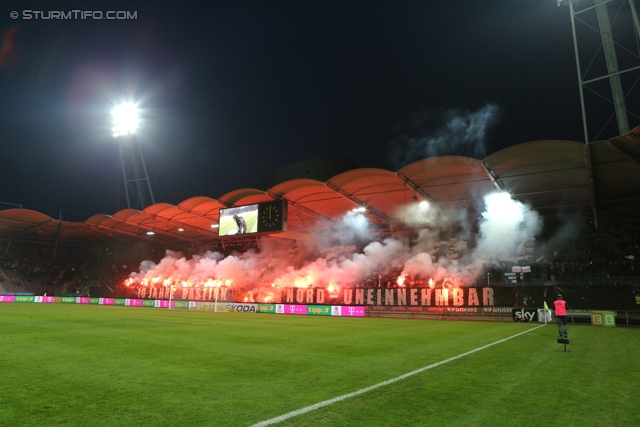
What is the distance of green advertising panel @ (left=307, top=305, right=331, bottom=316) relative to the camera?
103 feet

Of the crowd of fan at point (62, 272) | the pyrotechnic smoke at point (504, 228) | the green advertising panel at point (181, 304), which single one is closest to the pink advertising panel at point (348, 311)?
the pyrotechnic smoke at point (504, 228)

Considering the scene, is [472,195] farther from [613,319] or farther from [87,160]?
[87,160]

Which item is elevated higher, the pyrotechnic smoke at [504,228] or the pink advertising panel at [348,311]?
the pyrotechnic smoke at [504,228]

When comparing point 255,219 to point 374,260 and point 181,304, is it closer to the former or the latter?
point 181,304

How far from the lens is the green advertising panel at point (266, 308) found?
34.5 m

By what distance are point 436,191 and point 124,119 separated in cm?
3252

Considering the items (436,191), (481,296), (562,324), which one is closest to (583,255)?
(481,296)

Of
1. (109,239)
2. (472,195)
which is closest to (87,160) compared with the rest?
(109,239)

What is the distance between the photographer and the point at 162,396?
551 centimetres

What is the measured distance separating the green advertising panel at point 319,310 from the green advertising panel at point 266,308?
11.4ft

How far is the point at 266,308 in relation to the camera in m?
34.7

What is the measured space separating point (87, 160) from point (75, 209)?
1365cm

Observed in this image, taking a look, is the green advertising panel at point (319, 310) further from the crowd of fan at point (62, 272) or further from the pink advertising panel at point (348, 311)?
the crowd of fan at point (62, 272)

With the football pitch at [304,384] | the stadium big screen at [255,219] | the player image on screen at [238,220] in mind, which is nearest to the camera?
the football pitch at [304,384]
